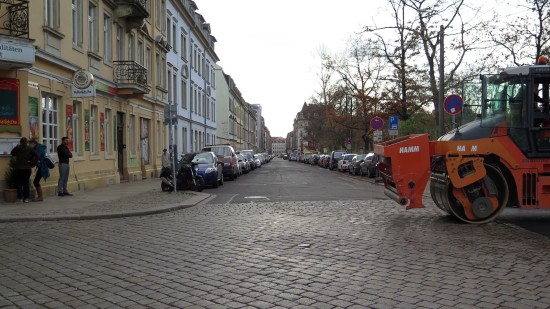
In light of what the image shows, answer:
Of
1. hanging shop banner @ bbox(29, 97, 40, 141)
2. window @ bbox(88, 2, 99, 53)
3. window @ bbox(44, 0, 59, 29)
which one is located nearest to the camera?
hanging shop banner @ bbox(29, 97, 40, 141)

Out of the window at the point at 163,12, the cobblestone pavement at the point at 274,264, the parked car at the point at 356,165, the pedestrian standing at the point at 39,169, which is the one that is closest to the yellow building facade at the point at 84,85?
the pedestrian standing at the point at 39,169

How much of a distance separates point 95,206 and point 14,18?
5.54 m

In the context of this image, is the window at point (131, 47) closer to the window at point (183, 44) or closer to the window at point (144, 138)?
the window at point (144, 138)

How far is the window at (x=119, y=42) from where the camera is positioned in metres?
23.1

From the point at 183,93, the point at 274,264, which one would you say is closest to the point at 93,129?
the point at 274,264

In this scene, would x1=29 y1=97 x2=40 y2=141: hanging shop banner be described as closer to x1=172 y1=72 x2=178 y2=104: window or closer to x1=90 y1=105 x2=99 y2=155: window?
x1=90 y1=105 x2=99 y2=155: window

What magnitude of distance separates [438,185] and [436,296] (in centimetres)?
568

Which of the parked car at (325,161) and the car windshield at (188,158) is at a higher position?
the car windshield at (188,158)

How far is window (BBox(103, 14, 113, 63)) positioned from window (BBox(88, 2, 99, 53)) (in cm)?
113

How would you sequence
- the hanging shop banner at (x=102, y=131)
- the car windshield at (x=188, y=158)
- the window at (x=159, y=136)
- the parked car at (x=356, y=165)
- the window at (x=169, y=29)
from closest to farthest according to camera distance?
1. the hanging shop banner at (x=102, y=131)
2. the car windshield at (x=188, y=158)
3. the window at (x=159, y=136)
4. the parked car at (x=356, y=165)
5. the window at (x=169, y=29)

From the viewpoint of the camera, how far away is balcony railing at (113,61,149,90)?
22.4 metres

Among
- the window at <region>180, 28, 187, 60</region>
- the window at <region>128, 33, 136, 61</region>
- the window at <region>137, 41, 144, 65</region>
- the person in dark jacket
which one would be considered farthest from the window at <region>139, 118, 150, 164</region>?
the person in dark jacket

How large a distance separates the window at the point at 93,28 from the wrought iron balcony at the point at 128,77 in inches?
79.1

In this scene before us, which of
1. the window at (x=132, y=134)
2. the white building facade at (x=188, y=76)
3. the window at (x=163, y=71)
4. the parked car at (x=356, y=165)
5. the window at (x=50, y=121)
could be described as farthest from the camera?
the white building facade at (x=188, y=76)
